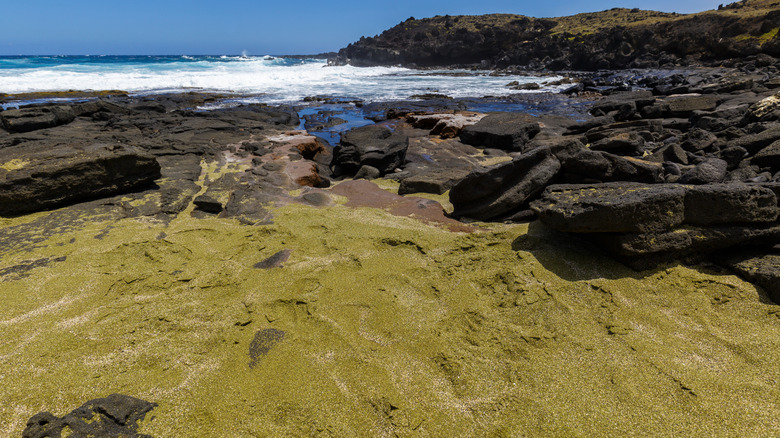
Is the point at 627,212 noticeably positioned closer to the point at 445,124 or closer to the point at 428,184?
the point at 428,184

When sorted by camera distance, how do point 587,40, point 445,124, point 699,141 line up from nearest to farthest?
point 699,141
point 445,124
point 587,40

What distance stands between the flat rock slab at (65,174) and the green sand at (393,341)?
1015 mm

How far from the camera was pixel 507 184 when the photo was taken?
13.1ft

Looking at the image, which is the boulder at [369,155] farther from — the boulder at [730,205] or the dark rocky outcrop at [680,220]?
the boulder at [730,205]

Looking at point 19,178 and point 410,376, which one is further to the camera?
point 19,178

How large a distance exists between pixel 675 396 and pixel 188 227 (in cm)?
416

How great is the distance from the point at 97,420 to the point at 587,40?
5811 cm

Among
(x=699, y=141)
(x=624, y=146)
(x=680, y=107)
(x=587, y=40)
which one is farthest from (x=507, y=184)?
(x=587, y=40)

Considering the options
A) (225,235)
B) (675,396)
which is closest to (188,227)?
(225,235)

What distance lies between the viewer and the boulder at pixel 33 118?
8539mm

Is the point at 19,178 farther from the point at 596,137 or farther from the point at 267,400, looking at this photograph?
the point at 596,137

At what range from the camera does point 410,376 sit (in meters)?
1.95

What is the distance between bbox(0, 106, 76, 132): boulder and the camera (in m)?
8.54

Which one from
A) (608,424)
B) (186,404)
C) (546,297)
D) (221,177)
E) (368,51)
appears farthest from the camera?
(368,51)
